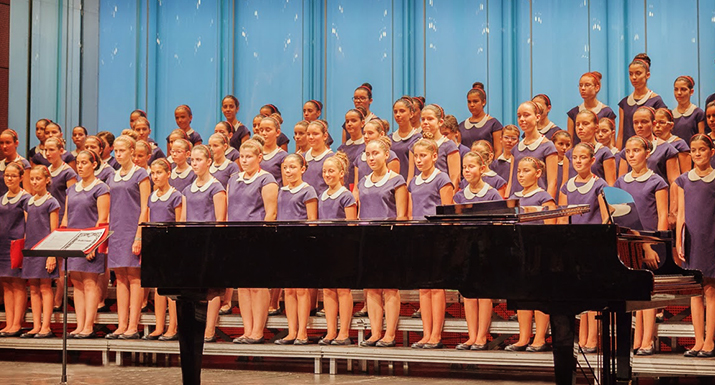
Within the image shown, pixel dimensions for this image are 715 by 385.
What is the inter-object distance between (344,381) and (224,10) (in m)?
5.87

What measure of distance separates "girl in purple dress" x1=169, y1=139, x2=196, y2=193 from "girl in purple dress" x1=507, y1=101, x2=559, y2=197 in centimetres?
220

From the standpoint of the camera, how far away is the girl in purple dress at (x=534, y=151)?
6109 mm

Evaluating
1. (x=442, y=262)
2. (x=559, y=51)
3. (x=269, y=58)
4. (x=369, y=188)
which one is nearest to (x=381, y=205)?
(x=369, y=188)

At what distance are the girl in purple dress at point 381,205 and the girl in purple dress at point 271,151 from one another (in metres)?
1.04

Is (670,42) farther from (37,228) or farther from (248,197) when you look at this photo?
(37,228)

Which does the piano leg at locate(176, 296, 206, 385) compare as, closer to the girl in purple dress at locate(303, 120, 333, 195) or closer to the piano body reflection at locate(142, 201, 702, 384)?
the piano body reflection at locate(142, 201, 702, 384)

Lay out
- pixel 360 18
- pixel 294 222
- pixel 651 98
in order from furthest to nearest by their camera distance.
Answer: pixel 360 18
pixel 651 98
pixel 294 222

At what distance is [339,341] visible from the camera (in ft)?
18.9

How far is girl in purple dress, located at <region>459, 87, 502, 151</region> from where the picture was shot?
7168 millimetres

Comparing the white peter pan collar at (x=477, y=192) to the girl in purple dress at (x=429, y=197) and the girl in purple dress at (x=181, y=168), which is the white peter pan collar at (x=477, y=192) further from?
the girl in purple dress at (x=181, y=168)

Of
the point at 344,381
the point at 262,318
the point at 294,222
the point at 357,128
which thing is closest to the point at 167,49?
the point at 357,128

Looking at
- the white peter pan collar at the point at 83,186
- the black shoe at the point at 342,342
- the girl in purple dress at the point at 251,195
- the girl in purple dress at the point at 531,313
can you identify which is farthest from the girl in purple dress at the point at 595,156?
the white peter pan collar at the point at 83,186

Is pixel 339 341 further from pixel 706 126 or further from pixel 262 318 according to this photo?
pixel 706 126

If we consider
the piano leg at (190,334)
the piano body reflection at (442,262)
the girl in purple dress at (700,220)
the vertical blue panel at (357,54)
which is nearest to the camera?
the piano body reflection at (442,262)
